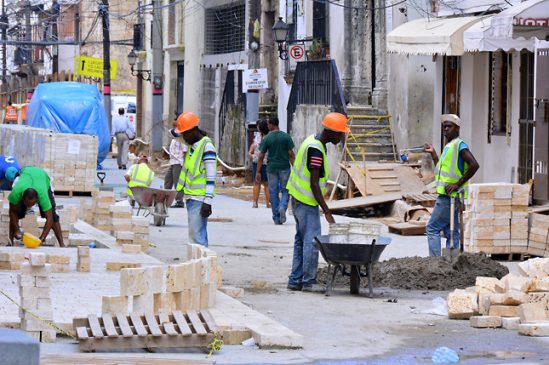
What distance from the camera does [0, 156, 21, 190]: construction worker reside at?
1758 centimetres

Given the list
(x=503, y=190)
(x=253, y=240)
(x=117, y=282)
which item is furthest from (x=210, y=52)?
(x=117, y=282)

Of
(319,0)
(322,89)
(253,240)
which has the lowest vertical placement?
(253,240)

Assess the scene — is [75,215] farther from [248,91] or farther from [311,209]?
[248,91]

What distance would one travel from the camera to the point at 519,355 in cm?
976

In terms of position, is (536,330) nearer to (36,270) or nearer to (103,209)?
(36,270)

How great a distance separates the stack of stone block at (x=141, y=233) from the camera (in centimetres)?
1747

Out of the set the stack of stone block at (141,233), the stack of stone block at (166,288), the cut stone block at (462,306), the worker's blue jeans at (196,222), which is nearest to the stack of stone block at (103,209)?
the stack of stone block at (141,233)

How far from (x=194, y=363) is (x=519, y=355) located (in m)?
2.47

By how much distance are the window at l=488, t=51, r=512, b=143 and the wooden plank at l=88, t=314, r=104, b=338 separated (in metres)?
14.8

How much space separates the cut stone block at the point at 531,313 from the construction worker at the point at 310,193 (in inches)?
104

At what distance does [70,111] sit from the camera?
3609cm

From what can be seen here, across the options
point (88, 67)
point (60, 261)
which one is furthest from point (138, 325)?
point (88, 67)

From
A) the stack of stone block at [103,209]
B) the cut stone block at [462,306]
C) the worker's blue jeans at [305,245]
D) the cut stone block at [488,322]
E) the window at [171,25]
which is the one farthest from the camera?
the window at [171,25]

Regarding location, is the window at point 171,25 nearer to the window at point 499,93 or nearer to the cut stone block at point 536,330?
the window at point 499,93
